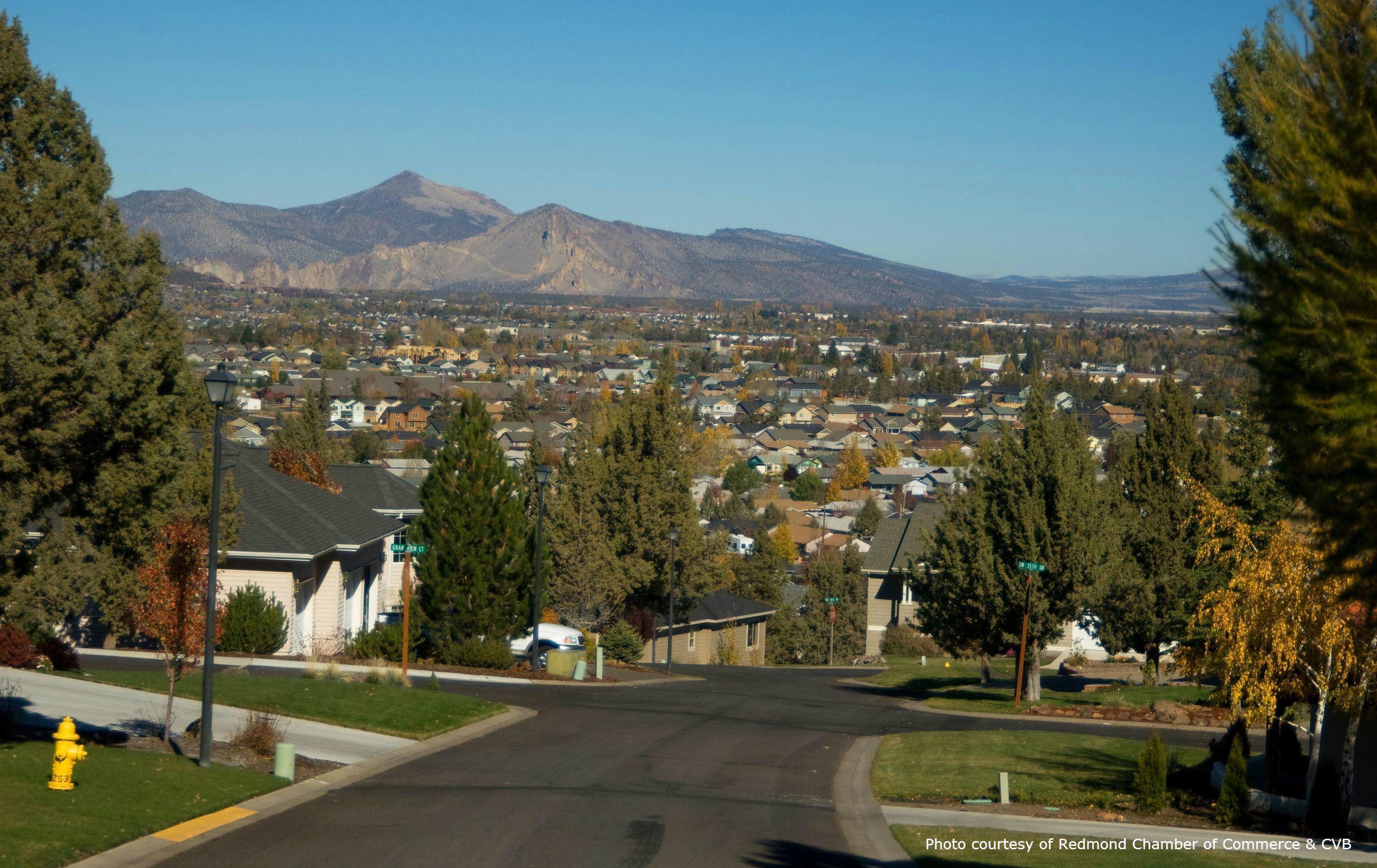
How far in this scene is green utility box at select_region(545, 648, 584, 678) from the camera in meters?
33.0

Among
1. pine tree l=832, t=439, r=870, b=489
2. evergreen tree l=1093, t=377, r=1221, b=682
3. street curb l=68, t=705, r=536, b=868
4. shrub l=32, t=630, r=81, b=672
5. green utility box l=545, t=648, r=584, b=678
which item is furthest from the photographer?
pine tree l=832, t=439, r=870, b=489

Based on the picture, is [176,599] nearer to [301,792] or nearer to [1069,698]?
[301,792]

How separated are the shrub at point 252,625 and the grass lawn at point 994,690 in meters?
17.0

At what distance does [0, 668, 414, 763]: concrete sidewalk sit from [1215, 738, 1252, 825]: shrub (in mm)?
12441

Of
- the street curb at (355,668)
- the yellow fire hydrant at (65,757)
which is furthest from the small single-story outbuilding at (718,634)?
the yellow fire hydrant at (65,757)

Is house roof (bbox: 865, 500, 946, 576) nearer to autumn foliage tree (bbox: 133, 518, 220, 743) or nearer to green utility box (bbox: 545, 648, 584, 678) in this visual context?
green utility box (bbox: 545, 648, 584, 678)

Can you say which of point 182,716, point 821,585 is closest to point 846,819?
point 182,716

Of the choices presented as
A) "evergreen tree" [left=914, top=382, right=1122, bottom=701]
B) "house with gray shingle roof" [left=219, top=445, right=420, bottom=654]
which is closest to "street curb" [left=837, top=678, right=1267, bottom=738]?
"evergreen tree" [left=914, top=382, right=1122, bottom=701]

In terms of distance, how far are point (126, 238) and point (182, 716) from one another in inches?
331

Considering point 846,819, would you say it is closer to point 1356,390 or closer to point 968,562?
point 1356,390

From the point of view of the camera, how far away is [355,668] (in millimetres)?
28484

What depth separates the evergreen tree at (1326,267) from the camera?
20.7 ft

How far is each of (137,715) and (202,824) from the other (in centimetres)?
694

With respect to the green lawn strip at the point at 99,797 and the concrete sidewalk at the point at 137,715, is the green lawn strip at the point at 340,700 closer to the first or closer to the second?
the concrete sidewalk at the point at 137,715
